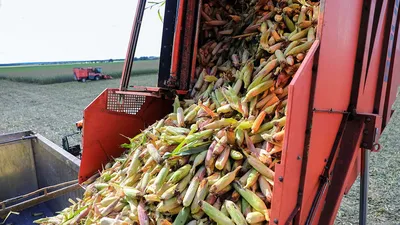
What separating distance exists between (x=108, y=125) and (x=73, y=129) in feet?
24.9

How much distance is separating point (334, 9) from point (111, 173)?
2.55 meters

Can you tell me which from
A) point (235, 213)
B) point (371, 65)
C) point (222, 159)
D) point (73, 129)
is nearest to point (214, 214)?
point (235, 213)

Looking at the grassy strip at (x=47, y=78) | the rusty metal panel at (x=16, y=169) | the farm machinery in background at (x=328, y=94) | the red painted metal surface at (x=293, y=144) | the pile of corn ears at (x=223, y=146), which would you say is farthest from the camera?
the grassy strip at (x=47, y=78)

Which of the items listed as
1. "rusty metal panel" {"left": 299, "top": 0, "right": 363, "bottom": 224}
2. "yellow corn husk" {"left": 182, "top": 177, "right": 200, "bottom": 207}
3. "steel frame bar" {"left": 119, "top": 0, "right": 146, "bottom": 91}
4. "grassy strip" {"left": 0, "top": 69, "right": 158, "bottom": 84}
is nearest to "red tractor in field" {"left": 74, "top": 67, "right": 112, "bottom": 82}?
"grassy strip" {"left": 0, "top": 69, "right": 158, "bottom": 84}

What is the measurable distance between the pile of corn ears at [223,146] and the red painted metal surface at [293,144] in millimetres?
170

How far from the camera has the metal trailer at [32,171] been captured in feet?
13.6

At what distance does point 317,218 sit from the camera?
208 centimetres

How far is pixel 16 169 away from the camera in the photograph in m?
4.61

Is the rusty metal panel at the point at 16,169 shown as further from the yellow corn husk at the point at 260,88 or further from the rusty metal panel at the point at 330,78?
the rusty metal panel at the point at 330,78

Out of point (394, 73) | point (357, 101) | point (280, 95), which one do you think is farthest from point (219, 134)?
point (394, 73)

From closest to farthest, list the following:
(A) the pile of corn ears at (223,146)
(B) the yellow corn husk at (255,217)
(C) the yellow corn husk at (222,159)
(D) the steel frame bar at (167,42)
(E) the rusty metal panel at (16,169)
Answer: (B) the yellow corn husk at (255,217) < (A) the pile of corn ears at (223,146) < (C) the yellow corn husk at (222,159) < (D) the steel frame bar at (167,42) < (E) the rusty metal panel at (16,169)

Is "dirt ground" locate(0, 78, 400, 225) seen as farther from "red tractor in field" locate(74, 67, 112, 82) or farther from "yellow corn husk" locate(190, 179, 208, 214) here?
"red tractor in field" locate(74, 67, 112, 82)

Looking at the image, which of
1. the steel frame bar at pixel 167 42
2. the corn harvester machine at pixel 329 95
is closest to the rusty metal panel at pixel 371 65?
the corn harvester machine at pixel 329 95

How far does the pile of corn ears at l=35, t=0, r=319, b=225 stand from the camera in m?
2.04
